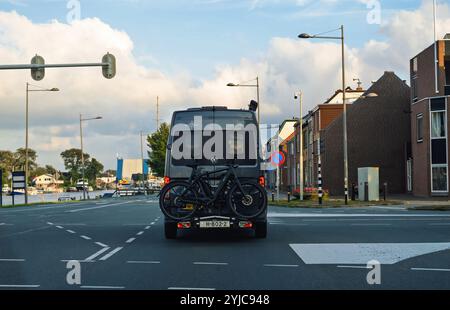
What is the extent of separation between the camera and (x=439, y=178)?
40656 mm

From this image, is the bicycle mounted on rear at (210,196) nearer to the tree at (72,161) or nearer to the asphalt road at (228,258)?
the asphalt road at (228,258)

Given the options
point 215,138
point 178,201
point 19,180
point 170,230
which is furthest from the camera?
point 19,180

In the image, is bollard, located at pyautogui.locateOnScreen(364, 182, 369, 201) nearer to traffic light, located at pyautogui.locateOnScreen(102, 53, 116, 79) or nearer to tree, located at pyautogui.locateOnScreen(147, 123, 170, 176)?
traffic light, located at pyautogui.locateOnScreen(102, 53, 116, 79)

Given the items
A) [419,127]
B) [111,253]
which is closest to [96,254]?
[111,253]

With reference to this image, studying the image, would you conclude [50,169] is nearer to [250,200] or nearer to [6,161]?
[6,161]

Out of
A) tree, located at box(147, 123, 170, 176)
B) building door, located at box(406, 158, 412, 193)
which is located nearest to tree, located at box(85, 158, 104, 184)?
tree, located at box(147, 123, 170, 176)

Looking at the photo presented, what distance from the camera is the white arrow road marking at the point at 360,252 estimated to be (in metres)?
10.1

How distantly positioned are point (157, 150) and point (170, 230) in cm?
10165

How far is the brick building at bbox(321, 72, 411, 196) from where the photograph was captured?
171ft

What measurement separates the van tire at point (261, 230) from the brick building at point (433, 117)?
29.8 meters

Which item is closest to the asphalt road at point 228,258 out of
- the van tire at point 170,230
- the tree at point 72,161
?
the van tire at point 170,230
